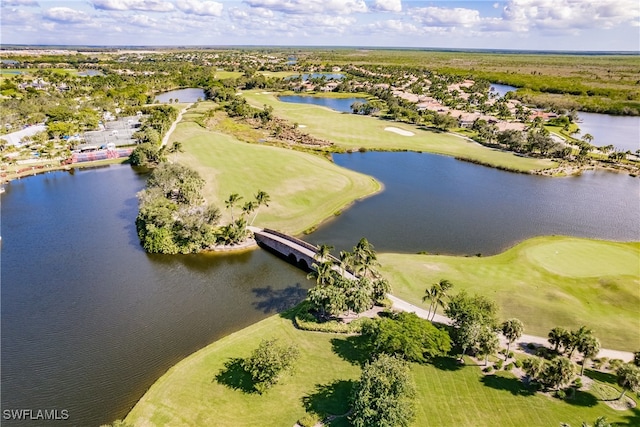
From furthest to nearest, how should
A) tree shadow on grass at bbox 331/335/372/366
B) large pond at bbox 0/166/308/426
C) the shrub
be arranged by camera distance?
tree shadow on grass at bbox 331/335/372/366 → large pond at bbox 0/166/308/426 → the shrub

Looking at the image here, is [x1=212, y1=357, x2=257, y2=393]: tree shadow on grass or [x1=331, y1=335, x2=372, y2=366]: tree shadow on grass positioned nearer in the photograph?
[x1=212, y1=357, x2=257, y2=393]: tree shadow on grass

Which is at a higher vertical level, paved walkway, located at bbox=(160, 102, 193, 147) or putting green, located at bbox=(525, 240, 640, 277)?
paved walkway, located at bbox=(160, 102, 193, 147)

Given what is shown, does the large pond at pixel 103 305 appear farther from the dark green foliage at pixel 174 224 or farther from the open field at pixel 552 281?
the open field at pixel 552 281

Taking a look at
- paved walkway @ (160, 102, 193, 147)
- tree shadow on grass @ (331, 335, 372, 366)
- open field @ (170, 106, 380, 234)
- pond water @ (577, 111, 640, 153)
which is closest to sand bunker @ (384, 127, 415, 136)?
open field @ (170, 106, 380, 234)

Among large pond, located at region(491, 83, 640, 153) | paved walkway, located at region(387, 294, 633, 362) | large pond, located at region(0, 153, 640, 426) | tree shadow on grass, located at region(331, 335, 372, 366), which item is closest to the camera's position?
large pond, located at region(0, 153, 640, 426)

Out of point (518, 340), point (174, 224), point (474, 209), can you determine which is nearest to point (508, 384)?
point (518, 340)

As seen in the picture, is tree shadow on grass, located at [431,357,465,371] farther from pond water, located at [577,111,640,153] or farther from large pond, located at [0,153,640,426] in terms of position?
pond water, located at [577,111,640,153]
